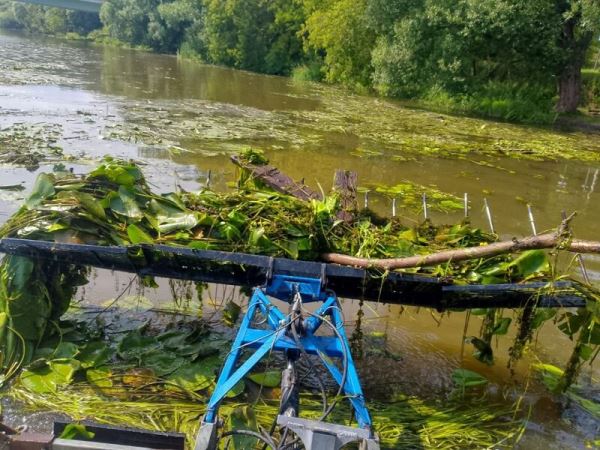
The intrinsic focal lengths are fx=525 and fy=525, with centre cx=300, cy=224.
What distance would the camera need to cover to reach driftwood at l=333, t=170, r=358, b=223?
434 centimetres

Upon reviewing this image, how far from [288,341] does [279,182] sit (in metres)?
2.18

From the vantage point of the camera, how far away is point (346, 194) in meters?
4.66

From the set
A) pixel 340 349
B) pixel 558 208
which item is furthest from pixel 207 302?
pixel 558 208

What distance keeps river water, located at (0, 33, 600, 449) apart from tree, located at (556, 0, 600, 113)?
13.2 feet

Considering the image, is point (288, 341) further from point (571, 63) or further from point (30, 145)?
point (571, 63)

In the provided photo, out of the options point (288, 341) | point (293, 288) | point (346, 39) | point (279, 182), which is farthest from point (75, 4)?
point (288, 341)

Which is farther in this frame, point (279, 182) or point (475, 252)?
point (279, 182)

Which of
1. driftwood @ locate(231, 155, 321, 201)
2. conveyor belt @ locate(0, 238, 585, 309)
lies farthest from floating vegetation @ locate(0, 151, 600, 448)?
driftwood @ locate(231, 155, 321, 201)

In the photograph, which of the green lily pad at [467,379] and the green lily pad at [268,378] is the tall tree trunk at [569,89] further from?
the green lily pad at [268,378]

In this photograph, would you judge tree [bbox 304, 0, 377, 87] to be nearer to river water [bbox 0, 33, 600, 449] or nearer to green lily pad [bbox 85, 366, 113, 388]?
river water [bbox 0, 33, 600, 449]

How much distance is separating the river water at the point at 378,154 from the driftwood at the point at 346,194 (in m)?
0.90

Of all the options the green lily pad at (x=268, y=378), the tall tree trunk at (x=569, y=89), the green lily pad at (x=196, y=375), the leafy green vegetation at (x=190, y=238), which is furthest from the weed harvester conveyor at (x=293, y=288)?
the tall tree trunk at (x=569, y=89)

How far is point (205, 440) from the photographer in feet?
7.42

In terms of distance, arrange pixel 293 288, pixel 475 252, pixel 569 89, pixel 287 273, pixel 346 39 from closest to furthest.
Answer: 1. pixel 475 252
2. pixel 293 288
3. pixel 287 273
4. pixel 569 89
5. pixel 346 39
